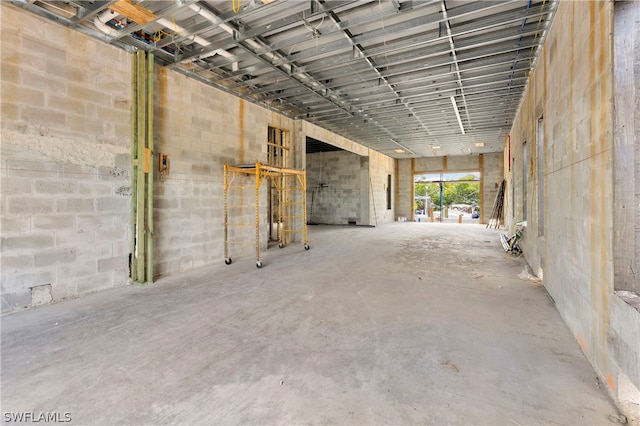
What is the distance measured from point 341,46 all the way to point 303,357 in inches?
175

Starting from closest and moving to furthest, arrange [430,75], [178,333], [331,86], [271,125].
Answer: [178,333] < [430,75] < [331,86] < [271,125]

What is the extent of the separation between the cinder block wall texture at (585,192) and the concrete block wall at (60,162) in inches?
210

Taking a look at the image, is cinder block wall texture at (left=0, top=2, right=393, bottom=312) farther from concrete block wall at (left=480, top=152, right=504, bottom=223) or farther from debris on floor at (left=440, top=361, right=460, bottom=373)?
concrete block wall at (left=480, top=152, right=504, bottom=223)

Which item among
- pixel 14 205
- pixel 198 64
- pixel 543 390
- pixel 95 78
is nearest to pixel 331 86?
pixel 198 64

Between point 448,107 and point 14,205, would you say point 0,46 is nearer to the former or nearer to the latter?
point 14,205

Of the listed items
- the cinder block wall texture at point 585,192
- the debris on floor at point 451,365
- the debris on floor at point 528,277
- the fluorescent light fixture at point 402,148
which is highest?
the fluorescent light fixture at point 402,148

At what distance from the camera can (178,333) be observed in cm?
269

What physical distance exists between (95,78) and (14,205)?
191cm

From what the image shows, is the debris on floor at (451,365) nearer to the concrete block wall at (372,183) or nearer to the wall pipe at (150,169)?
the wall pipe at (150,169)

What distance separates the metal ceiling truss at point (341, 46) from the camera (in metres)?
3.56

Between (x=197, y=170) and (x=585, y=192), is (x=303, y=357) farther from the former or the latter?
(x=197, y=170)

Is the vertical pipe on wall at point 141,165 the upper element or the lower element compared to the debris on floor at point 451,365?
upper

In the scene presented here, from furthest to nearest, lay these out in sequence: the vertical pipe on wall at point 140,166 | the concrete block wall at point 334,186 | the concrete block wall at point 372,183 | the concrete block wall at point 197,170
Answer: the concrete block wall at point 334,186 → the concrete block wall at point 372,183 → the concrete block wall at point 197,170 → the vertical pipe on wall at point 140,166

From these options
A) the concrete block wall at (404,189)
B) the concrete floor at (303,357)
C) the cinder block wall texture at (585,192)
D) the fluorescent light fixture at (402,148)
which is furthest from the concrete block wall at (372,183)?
the concrete floor at (303,357)
